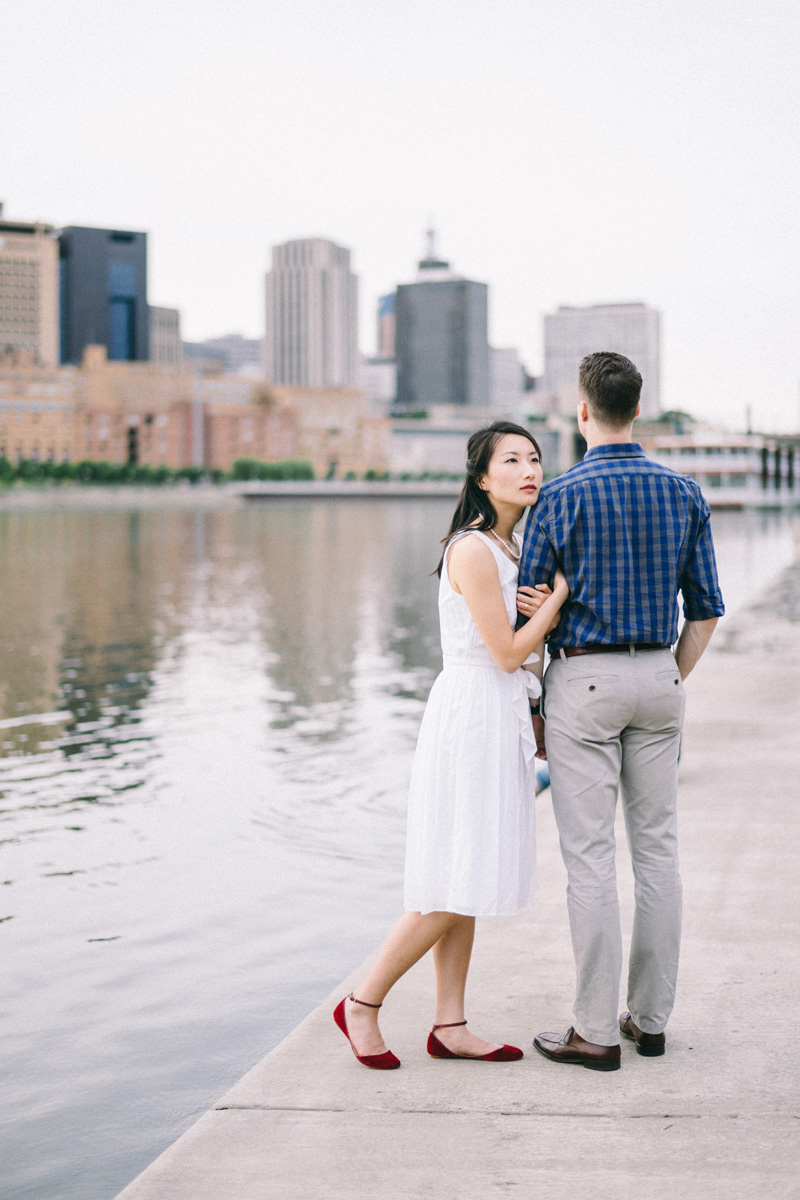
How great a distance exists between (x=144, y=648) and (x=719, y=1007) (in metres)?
14.2

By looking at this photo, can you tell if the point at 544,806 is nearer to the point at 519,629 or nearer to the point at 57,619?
the point at 519,629

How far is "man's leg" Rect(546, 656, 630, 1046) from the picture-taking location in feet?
11.9

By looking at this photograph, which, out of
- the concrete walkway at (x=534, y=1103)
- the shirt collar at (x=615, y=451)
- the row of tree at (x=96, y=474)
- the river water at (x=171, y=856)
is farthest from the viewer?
the row of tree at (x=96, y=474)

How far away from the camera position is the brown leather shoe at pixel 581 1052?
12.1 feet

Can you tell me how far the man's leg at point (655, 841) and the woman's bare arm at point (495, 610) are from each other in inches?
12.5

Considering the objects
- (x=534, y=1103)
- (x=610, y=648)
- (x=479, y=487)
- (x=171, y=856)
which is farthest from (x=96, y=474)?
(x=534, y=1103)

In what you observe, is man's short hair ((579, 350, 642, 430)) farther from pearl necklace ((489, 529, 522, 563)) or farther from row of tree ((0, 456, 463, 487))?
row of tree ((0, 456, 463, 487))

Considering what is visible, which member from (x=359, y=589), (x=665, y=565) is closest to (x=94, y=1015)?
(x=665, y=565)

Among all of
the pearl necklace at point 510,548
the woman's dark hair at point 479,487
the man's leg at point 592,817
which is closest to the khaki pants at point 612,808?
the man's leg at point 592,817

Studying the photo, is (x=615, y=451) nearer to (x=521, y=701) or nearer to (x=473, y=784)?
(x=521, y=701)

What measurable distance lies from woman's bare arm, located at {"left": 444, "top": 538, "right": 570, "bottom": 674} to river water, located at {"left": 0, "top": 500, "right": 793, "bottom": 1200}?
1.98 metres

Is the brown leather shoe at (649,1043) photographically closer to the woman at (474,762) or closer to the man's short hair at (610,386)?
the woman at (474,762)

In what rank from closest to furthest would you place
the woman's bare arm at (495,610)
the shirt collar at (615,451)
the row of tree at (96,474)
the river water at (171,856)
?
the woman's bare arm at (495,610) → the shirt collar at (615,451) → the river water at (171,856) → the row of tree at (96,474)

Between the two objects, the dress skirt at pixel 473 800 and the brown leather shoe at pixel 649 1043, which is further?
the brown leather shoe at pixel 649 1043
